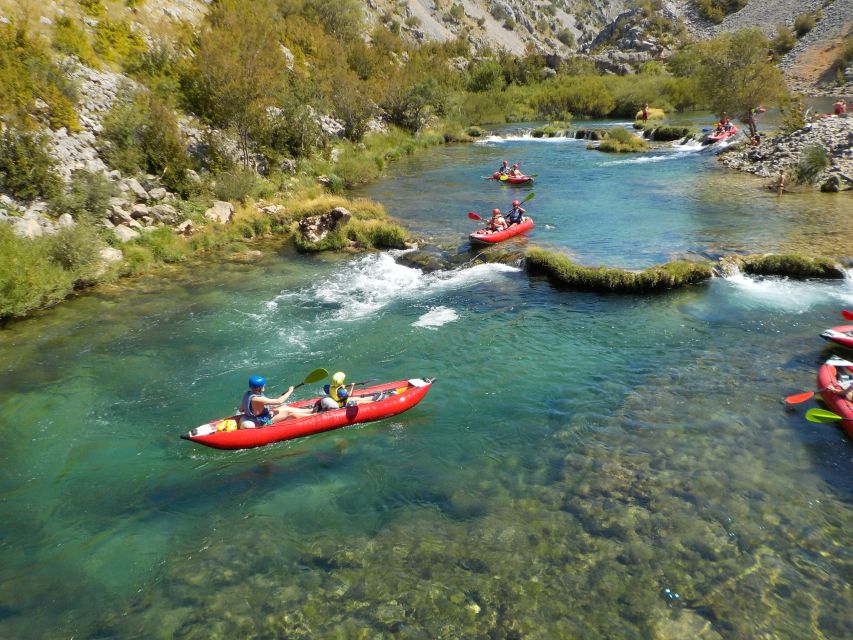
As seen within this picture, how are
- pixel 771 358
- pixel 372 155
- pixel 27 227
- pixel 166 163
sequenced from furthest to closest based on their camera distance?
pixel 372 155 → pixel 166 163 → pixel 27 227 → pixel 771 358

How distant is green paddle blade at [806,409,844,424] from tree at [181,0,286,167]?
24158 millimetres

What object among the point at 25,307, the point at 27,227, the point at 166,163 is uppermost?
the point at 166,163

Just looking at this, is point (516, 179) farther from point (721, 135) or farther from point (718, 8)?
point (718, 8)

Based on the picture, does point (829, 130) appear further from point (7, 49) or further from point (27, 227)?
point (7, 49)

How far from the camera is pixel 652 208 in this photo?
22.6 metres

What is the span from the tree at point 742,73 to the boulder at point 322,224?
25530mm

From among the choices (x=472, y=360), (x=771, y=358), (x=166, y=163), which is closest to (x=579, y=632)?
(x=472, y=360)


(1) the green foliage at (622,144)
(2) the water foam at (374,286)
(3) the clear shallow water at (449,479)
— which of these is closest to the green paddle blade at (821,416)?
(3) the clear shallow water at (449,479)

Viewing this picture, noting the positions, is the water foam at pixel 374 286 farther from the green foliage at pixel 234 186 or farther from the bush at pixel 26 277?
the green foliage at pixel 234 186

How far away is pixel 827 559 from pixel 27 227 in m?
19.9

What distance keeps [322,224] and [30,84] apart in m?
11.5

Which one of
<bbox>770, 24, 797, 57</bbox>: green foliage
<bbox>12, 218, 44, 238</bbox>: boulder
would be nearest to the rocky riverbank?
<bbox>12, 218, 44, 238</bbox>: boulder

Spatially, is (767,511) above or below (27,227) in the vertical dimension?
below

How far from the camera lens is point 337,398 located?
10078mm
